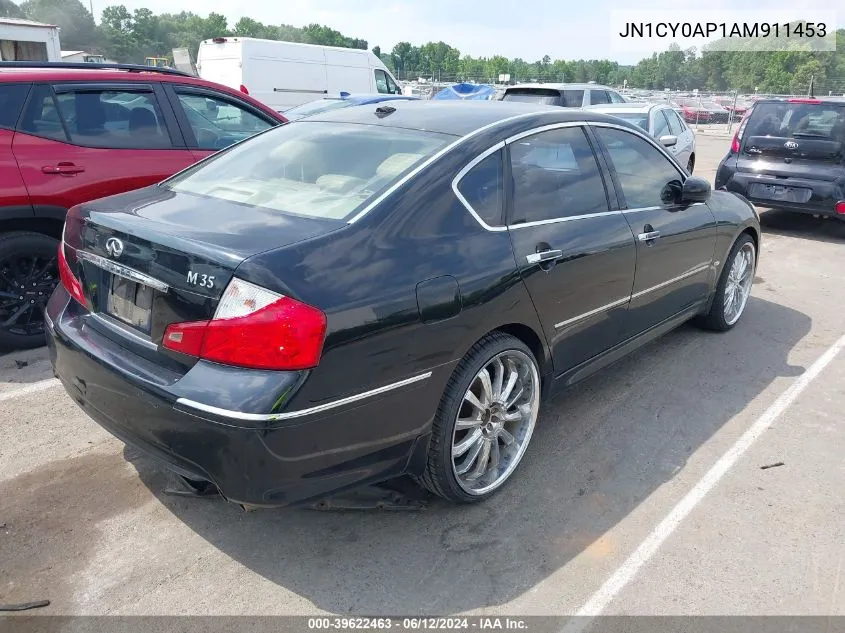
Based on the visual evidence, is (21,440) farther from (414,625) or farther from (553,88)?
(553,88)

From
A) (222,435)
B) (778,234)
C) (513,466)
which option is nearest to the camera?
(222,435)

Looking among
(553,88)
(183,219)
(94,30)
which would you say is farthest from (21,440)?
(94,30)

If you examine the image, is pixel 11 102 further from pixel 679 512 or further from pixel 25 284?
pixel 679 512

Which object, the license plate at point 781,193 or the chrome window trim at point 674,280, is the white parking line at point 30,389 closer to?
the chrome window trim at point 674,280

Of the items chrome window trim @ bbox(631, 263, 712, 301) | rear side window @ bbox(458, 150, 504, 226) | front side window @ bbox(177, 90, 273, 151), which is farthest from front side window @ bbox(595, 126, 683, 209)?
front side window @ bbox(177, 90, 273, 151)

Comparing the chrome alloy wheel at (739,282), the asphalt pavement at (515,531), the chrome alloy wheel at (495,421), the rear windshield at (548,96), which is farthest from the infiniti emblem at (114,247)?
the rear windshield at (548,96)

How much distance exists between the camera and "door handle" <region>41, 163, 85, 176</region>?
14.7 ft

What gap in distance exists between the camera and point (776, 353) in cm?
496

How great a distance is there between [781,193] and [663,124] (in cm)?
237

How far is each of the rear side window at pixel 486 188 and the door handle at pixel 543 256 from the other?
22 centimetres

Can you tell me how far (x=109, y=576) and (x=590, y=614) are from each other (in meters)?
1.76

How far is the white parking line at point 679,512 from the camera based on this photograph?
254 centimetres

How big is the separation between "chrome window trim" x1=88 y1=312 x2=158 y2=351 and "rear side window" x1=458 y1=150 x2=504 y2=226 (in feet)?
4.40

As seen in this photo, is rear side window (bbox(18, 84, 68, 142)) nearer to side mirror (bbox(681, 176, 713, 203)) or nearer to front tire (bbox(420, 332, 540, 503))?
front tire (bbox(420, 332, 540, 503))
